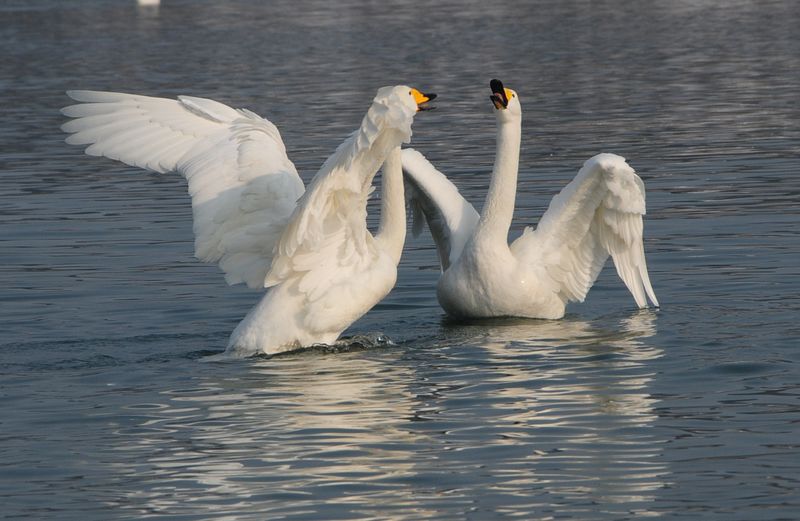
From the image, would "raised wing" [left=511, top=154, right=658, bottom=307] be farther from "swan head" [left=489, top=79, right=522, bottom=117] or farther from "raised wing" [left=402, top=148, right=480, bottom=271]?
"swan head" [left=489, top=79, right=522, bottom=117]

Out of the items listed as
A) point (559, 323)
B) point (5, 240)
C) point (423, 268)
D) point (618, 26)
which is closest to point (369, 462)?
point (559, 323)

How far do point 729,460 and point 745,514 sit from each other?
2.80ft

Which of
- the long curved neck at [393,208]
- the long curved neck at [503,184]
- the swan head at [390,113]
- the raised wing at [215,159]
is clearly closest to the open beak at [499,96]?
the long curved neck at [503,184]

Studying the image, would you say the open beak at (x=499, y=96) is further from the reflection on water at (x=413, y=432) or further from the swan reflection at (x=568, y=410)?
the reflection on water at (x=413, y=432)

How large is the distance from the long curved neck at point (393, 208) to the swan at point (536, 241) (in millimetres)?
1340

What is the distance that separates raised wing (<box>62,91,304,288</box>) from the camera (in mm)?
11328

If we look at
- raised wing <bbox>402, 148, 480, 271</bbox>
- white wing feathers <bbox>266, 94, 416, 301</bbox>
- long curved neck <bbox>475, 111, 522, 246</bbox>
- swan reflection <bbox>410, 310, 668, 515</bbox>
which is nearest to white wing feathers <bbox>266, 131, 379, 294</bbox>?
white wing feathers <bbox>266, 94, 416, 301</bbox>

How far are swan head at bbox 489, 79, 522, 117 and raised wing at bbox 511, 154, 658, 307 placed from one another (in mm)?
755

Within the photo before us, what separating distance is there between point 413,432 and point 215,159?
3131 mm

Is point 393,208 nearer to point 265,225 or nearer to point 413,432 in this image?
point 265,225

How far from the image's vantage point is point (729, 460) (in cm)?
853

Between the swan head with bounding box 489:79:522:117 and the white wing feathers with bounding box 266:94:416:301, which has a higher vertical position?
the swan head with bounding box 489:79:522:117

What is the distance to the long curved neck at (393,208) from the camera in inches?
444

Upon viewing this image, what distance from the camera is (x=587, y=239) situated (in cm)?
1307
